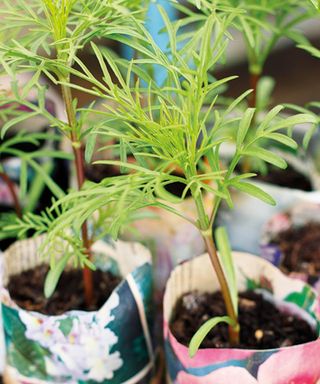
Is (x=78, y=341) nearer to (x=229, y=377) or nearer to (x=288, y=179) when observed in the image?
(x=229, y=377)

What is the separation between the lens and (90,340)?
2.55 ft

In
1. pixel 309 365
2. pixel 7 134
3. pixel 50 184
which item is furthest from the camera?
pixel 7 134

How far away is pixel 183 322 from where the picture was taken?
0.80m

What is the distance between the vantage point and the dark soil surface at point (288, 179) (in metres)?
1.09

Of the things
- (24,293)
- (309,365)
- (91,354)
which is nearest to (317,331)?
(309,365)

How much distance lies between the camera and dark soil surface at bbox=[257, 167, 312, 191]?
109 centimetres

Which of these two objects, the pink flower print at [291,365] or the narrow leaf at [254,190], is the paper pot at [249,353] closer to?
the pink flower print at [291,365]

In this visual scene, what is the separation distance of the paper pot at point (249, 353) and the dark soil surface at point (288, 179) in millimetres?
289

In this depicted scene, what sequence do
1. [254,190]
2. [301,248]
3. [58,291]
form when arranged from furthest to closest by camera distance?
[301,248]
[58,291]
[254,190]

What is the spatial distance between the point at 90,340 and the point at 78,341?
0.01 m

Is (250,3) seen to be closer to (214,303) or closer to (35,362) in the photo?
(214,303)

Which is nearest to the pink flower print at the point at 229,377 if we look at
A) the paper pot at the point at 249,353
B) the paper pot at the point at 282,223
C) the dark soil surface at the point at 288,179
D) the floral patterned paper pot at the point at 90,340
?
the paper pot at the point at 249,353

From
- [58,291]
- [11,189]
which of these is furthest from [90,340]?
[11,189]

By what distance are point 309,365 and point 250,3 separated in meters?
0.48
